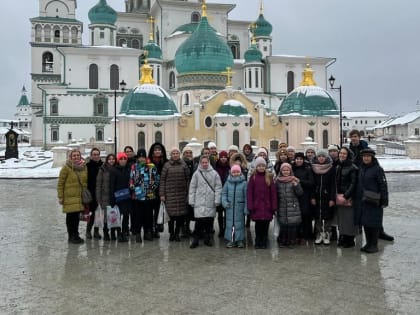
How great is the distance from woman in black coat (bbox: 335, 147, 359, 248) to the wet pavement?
0.24 meters

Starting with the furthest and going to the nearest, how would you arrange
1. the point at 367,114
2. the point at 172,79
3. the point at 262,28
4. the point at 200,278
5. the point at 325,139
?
the point at 367,114 < the point at 262,28 < the point at 172,79 < the point at 325,139 < the point at 200,278

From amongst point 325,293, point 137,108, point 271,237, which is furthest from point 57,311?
point 137,108

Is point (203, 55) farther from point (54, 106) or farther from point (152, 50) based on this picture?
point (54, 106)

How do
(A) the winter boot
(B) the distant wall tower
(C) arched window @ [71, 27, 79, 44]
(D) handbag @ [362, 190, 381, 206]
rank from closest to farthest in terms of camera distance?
1. (D) handbag @ [362, 190, 381, 206]
2. (A) the winter boot
3. (B) the distant wall tower
4. (C) arched window @ [71, 27, 79, 44]

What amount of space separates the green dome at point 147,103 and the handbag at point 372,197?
65.2ft

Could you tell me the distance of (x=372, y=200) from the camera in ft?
21.6

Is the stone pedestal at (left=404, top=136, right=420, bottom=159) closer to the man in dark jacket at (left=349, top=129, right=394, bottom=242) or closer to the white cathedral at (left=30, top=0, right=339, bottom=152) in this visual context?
the white cathedral at (left=30, top=0, right=339, bottom=152)

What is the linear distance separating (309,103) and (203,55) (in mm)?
8361

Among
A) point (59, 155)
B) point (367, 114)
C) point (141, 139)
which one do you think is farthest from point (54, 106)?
point (367, 114)

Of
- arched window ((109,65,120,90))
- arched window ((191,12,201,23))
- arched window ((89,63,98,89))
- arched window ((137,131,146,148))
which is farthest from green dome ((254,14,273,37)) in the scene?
arched window ((137,131,146,148))

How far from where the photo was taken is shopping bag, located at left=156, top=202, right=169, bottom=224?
24.4ft

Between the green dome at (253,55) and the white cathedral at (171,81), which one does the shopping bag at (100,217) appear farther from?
the green dome at (253,55)

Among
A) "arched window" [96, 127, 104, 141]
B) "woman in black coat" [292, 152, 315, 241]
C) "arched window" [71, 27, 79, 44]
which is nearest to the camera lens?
"woman in black coat" [292, 152, 315, 241]

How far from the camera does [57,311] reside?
4.37m
